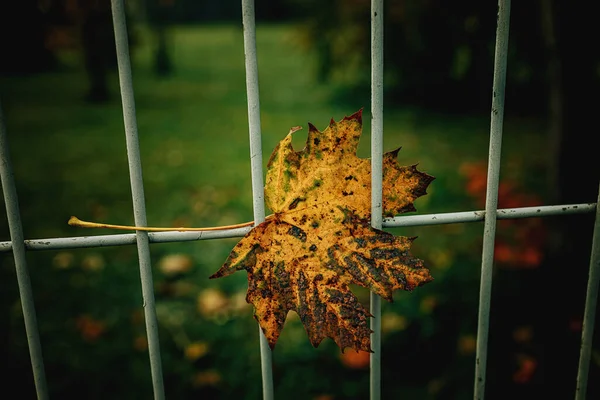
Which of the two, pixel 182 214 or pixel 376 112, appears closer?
pixel 376 112

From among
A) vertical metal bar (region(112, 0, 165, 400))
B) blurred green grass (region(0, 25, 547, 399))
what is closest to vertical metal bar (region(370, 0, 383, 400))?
vertical metal bar (region(112, 0, 165, 400))

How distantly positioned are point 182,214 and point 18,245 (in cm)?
318

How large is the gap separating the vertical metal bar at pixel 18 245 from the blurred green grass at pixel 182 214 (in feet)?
4.12

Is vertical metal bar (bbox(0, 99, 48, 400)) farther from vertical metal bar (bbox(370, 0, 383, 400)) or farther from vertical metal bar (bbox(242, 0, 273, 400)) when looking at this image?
vertical metal bar (bbox(370, 0, 383, 400))

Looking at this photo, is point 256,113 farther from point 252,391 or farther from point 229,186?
point 229,186

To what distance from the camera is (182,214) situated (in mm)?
4059

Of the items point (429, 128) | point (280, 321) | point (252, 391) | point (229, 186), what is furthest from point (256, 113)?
point (429, 128)

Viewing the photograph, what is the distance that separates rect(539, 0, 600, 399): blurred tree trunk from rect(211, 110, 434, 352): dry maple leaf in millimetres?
1444

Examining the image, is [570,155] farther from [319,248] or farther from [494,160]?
[319,248]

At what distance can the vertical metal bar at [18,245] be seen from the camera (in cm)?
87

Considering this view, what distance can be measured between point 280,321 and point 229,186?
391cm

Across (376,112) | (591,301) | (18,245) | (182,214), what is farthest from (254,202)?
(182,214)

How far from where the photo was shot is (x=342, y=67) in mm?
8547

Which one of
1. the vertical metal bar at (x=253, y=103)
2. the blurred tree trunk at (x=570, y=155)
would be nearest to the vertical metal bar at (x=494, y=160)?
the vertical metal bar at (x=253, y=103)
